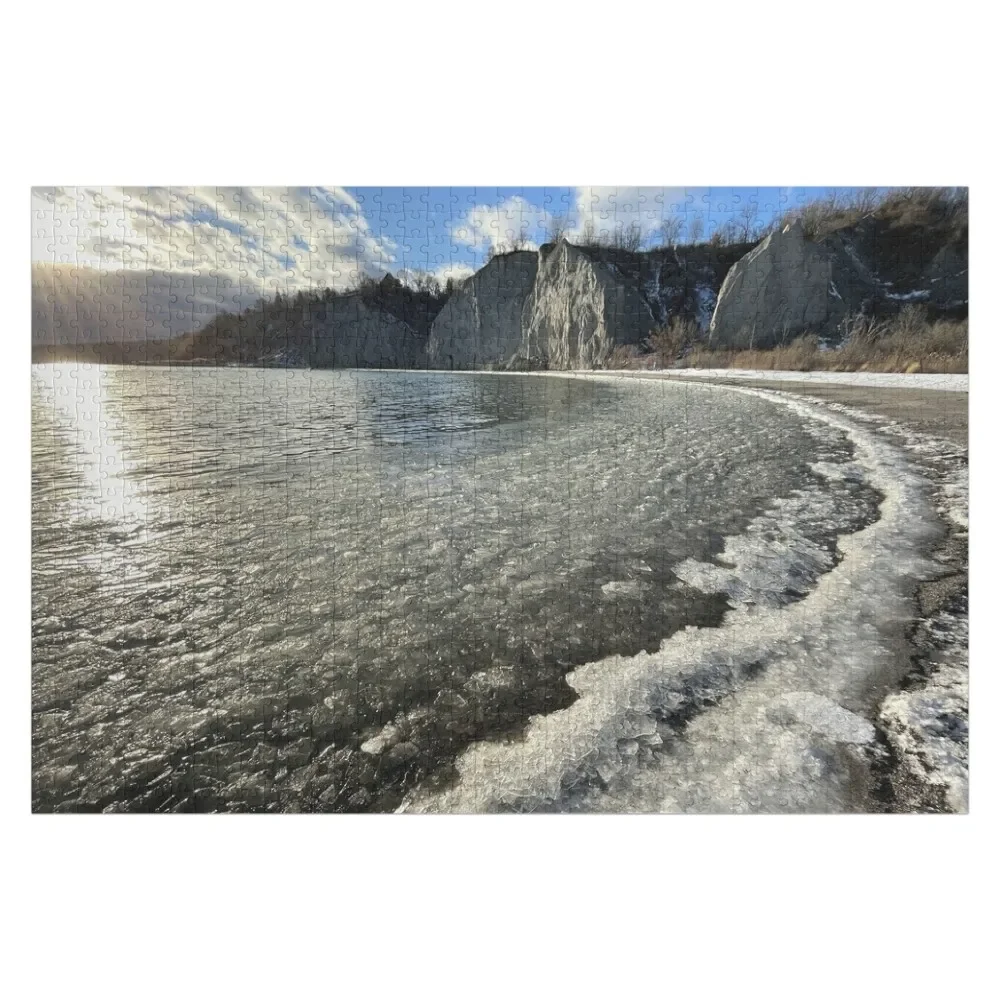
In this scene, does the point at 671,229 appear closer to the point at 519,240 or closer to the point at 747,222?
the point at 747,222

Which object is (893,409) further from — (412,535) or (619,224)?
(412,535)

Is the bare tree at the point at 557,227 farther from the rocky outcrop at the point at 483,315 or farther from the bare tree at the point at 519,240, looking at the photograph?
the rocky outcrop at the point at 483,315

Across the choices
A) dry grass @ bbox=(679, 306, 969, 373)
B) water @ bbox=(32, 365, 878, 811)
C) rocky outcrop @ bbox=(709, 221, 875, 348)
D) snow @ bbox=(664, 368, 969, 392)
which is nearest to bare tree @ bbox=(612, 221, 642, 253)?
rocky outcrop @ bbox=(709, 221, 875, 348)

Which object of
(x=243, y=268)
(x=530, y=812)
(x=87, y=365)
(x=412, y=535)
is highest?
(x=243, y=268)

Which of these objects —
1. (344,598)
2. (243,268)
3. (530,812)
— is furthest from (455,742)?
(243,268)

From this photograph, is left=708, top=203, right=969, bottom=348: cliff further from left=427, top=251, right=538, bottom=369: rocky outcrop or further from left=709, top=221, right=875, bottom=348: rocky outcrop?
left=427, top=251, right=538, bottom=369: rocky outcrop

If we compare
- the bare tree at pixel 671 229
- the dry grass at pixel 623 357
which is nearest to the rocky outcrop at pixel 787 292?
the bare tree at pixel 671 229
